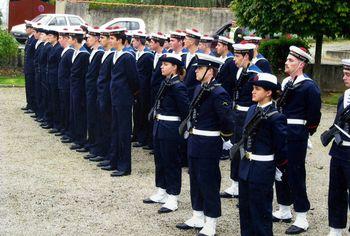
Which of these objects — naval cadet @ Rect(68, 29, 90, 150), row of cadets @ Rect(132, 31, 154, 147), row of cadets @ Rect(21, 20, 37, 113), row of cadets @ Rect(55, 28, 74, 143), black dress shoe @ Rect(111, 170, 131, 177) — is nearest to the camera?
black dress shoe @ Rect(111, 170, 131, 177)

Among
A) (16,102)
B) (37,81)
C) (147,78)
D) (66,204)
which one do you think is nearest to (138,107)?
(147,78)

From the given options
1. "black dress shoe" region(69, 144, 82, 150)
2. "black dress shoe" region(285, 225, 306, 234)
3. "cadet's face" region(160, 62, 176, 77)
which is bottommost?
"black dress shoe" region(69, 144, 82, 150)

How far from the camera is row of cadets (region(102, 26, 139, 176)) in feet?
37.4

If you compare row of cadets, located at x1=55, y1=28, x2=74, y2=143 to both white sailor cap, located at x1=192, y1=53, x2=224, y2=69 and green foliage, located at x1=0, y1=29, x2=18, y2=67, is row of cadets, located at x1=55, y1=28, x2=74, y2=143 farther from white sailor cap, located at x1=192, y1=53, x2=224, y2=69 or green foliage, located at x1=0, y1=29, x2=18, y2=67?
green foliage, located at x1=0, y1=29, x2=18, y2=67

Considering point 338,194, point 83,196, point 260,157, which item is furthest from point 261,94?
point 83,196

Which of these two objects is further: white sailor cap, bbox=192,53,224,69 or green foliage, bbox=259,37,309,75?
green foliage, bbox=259,37,309,75

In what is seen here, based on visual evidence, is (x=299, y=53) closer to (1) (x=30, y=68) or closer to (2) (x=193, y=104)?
(2) (x=193, y=104)

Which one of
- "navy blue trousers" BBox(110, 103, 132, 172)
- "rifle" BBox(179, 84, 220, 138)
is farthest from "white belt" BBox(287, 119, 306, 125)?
"navy blue trousers" BBox(110, 103, 132, 172)

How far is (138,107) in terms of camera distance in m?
14.0

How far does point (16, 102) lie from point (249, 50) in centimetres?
1024

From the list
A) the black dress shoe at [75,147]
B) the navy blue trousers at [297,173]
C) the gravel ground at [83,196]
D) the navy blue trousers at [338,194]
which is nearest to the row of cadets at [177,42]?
the gravel ground at [83,196]

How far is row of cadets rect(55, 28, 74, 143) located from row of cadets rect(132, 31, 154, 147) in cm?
128

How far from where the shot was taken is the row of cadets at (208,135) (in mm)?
A: 8328

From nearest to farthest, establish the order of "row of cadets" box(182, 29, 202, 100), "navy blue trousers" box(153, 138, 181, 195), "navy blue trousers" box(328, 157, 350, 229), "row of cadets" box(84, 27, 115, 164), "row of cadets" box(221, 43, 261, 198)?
"navy blue trousers" box(328, 157, 350, 229) < "navy blue trousers" box(153, 138, 181, 195) < "row of cadets" box(221, 43, 261, 198) < "row of cadets" box(182, 29, 202, 100) < "row of cadets" box(84, 27, 115, 164)
